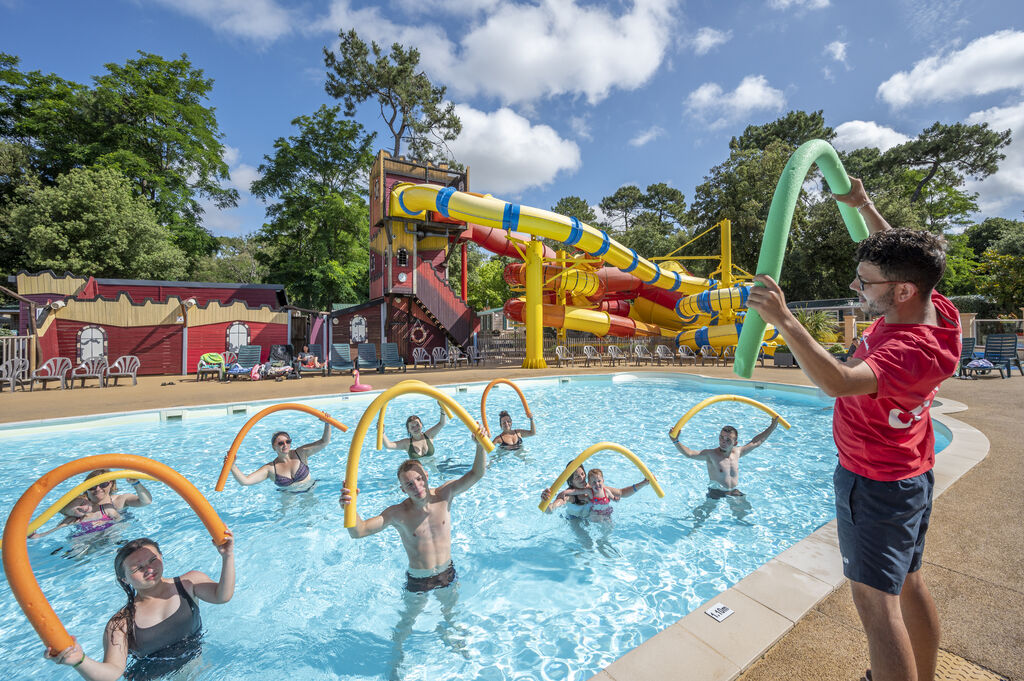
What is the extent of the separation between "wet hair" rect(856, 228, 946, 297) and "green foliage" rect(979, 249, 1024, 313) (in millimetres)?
29953

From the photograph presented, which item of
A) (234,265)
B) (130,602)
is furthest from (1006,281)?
(234,265)

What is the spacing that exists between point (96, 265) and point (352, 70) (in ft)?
65.0

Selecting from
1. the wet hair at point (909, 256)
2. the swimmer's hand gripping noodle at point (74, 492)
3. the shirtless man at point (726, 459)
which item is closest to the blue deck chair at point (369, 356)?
the shirtless man at point (726, 459)

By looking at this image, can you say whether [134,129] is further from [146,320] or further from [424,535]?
[424,535]

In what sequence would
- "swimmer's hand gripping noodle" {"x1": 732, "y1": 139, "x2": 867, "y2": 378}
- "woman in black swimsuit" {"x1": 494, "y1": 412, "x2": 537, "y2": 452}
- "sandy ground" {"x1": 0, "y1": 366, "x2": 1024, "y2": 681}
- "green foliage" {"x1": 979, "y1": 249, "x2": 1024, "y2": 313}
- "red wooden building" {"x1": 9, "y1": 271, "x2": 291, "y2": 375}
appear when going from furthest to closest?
"green foliage" {"x1": 979, "y1": 249, "x2": 1024, "y2": 313} < "red wooden building" {"x1": 9, "y1": 271, "x2": 291, "y2": 375} < "woman in black swimsuit" {"x1": 494, "y1": 412, "x2": 537, "y2": 452} < "sandy ground" {"x1": 0, "y1": 366, "x2": 1024, "y2": 681} < "swimmer's hand gripping noodle" {"x1": 732, "y1": 139, "x2": 867, "y2": 378}

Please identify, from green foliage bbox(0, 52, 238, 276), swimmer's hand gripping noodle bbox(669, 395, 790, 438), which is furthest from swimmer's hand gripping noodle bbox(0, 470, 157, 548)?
green foliage bbox(0, 52, 238, 276)

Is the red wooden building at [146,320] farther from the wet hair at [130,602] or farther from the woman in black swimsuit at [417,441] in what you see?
the wet hair at [130,602]

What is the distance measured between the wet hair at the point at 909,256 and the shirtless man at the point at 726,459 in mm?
4053

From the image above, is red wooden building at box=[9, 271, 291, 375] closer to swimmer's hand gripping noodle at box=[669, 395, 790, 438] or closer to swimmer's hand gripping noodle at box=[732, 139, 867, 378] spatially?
swimmer's hand gripping noodle at box=[669, 395, 790, 438]

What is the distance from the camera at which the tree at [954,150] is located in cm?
3462

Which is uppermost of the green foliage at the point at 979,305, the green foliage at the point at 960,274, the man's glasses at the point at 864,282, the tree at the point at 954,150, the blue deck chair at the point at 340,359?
the tree at the point at 954,150

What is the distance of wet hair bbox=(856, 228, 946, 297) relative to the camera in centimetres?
148

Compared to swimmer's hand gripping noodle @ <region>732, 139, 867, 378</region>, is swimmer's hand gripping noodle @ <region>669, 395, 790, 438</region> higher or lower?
lower

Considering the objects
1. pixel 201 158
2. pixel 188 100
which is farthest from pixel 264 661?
pixel 188 100
